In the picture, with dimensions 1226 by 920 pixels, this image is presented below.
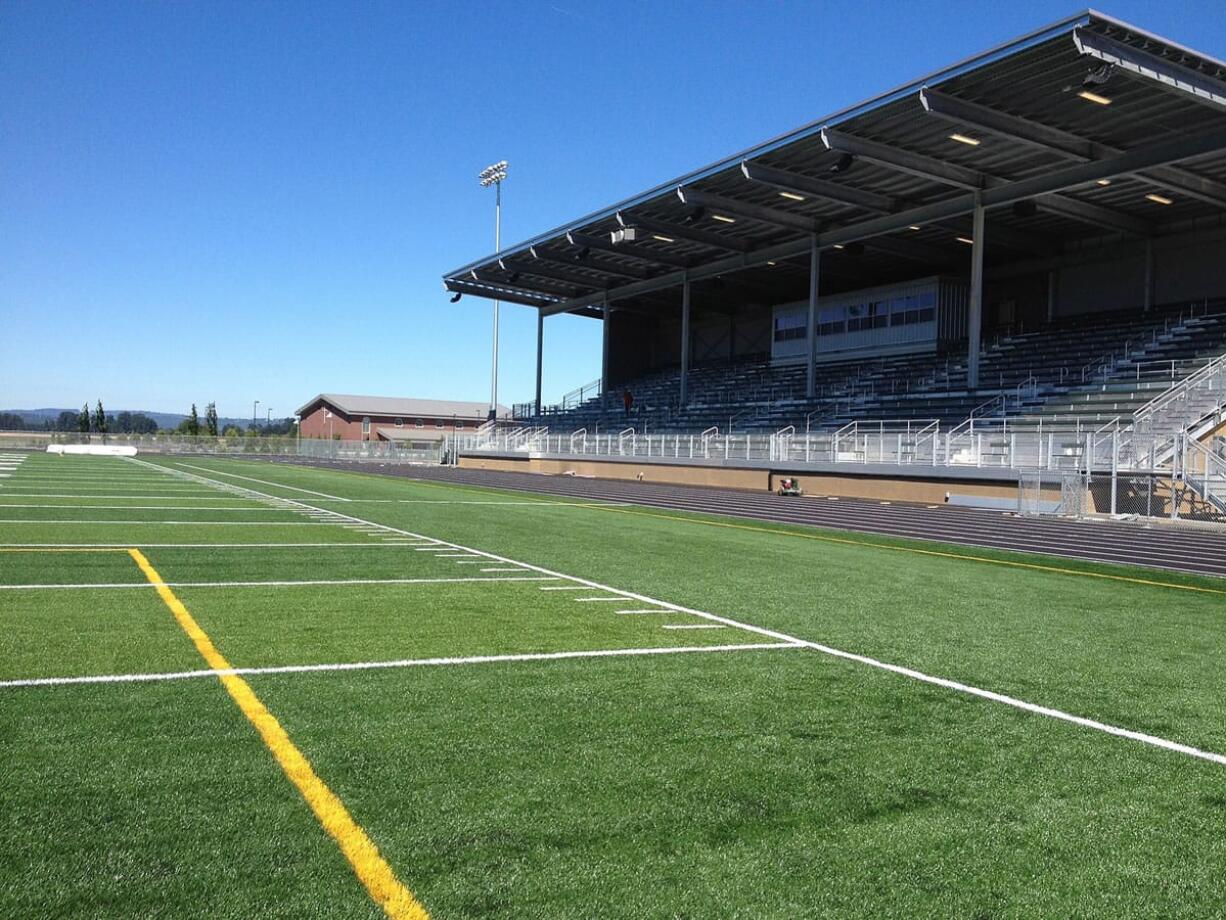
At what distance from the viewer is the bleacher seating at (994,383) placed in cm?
2770

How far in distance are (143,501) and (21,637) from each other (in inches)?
583

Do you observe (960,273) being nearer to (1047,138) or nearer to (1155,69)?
(1047,138)

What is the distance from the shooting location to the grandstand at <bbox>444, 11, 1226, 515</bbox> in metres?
23.1

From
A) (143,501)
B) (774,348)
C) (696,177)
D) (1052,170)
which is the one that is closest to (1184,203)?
(1052,170)

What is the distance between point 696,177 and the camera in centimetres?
3350

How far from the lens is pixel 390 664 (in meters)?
5.73

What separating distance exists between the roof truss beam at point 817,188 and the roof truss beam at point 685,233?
7.48 m

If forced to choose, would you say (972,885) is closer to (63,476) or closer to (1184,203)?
(63,476)

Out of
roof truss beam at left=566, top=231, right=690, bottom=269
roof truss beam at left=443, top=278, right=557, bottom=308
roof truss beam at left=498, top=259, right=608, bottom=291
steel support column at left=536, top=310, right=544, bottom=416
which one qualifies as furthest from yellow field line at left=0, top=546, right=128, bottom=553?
steel support column at left=536, top=310, right=544, bottom=416

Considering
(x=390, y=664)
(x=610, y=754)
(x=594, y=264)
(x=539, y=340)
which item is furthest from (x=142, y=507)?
(x=539, y=340)

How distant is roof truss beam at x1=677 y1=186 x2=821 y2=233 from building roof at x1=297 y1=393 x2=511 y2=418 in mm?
58944

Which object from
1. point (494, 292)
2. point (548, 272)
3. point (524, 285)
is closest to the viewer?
point (548, 272)

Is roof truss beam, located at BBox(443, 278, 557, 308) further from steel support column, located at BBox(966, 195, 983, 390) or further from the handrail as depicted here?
the handrail

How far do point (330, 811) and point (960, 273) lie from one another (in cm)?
4292
